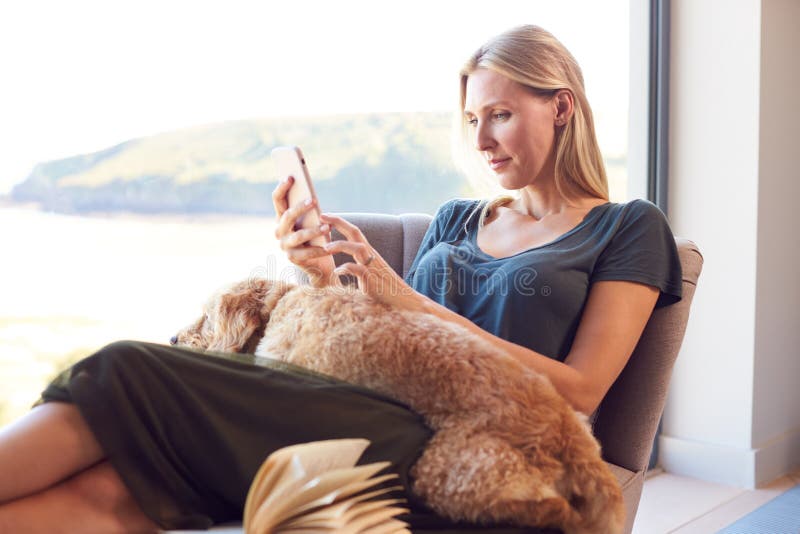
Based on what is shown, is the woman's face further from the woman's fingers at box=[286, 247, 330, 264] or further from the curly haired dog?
the curly haired dog

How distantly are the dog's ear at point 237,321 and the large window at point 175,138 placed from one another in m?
0.09

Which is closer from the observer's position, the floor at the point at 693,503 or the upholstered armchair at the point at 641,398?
the upholstered armchair at the point at 641,398

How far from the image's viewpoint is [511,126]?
168cm

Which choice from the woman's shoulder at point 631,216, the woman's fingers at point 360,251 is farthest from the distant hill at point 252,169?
the woman's shoulder at point 631,216

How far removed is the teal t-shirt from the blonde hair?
104mm

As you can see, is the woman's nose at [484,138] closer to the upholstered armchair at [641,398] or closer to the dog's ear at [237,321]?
the upholstered armchair at [641,398]

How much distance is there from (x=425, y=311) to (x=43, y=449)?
2.14 ft

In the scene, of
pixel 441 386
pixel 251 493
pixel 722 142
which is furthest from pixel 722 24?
pixel 251 493

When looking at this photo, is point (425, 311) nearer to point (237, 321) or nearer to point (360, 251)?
point (360, 251)

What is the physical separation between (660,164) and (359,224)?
156cm

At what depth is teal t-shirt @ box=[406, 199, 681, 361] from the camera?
1.50 metres

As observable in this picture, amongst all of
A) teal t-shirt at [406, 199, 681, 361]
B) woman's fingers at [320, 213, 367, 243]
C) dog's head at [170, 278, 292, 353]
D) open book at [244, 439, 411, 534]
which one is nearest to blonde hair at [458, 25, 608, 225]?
teal t-shirt at [406, 199, 681, 361]

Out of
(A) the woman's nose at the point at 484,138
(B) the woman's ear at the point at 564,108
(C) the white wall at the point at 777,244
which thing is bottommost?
(C) the white wall at the point at 777,244

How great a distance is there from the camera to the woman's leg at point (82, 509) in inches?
36.7
